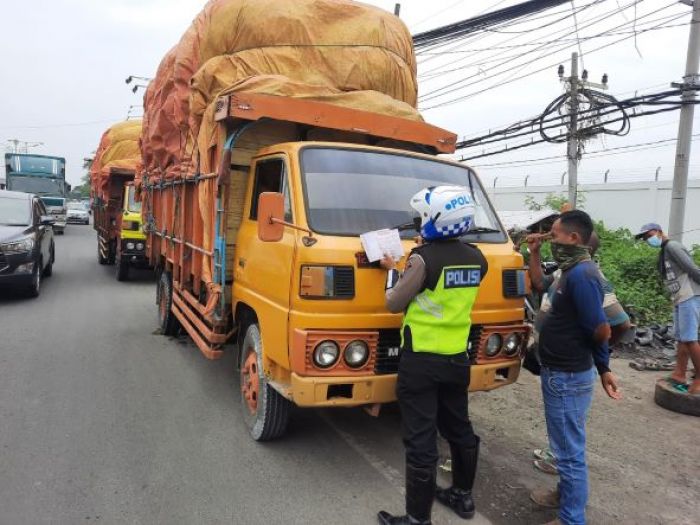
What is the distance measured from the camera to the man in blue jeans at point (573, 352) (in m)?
2.88

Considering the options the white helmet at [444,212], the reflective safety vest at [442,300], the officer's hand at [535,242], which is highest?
the white helmet at [444,212]

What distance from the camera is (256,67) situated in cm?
482

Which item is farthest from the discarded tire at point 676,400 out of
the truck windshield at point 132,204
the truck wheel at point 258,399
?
the truck windshield at point 132,204

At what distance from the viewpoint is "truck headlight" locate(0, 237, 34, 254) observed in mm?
8398

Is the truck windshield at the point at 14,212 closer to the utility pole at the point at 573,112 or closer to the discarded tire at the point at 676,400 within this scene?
the discarded tire at the point at 676,400

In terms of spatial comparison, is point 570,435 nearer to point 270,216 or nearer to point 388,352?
point 388,352

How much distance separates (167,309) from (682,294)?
229 inches

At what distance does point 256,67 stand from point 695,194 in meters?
17.8

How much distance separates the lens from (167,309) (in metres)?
7.05

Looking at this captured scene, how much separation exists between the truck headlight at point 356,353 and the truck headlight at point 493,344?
0.91m

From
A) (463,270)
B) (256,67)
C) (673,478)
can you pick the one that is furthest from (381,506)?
(256,67)

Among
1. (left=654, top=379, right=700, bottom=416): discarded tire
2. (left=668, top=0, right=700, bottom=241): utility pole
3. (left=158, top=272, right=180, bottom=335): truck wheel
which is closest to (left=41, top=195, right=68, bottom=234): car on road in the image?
(left=158, top=272, right=180, bottom=335): truck wheel

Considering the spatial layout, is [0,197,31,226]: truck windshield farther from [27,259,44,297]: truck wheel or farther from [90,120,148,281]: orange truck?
[90,120,148,281]: orange truck

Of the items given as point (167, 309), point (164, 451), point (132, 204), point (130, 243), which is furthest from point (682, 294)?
point (132, 204)
